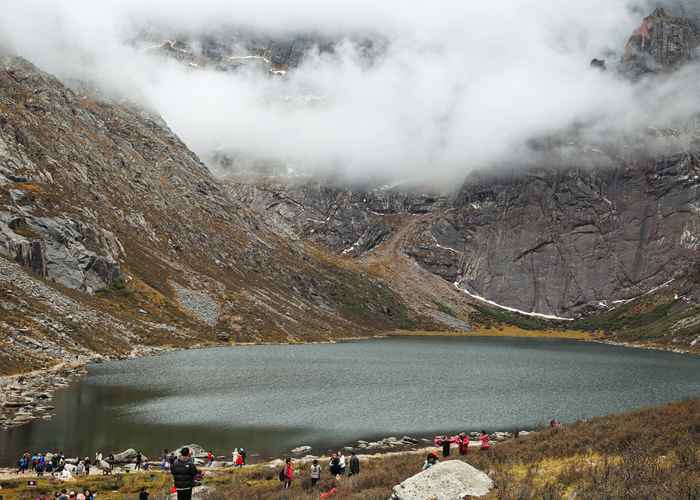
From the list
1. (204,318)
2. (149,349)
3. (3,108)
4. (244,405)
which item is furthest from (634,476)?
(3,108)

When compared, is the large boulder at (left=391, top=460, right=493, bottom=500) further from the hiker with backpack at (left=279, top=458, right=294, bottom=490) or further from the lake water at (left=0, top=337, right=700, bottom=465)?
the lake water at (left=0, top=337, right=700, bottom=465)

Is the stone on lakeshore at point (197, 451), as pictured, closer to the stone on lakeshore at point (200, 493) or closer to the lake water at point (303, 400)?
the lake water at point (303, 400)

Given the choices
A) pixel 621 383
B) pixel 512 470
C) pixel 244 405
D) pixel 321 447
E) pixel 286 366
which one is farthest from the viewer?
pixel 286 366

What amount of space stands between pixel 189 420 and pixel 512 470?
51544mm

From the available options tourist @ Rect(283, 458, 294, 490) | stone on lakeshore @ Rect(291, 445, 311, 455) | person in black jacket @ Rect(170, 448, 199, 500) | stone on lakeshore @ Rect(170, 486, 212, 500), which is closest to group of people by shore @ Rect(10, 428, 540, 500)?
tourist @ Rect(283, 458, 294, 490)

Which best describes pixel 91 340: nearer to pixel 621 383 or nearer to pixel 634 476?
pixel 621 383

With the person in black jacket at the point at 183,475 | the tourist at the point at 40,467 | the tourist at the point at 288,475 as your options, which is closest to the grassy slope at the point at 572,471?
the tourist at the point at 288,475

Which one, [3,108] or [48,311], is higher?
[3,108]

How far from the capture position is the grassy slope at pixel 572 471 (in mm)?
23000

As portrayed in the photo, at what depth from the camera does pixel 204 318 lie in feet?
632

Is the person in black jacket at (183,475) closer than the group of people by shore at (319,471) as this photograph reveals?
Yes

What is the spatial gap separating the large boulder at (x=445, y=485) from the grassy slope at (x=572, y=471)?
0.74 m

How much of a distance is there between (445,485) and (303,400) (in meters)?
67.8

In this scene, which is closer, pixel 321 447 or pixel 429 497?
pixel 429 497
